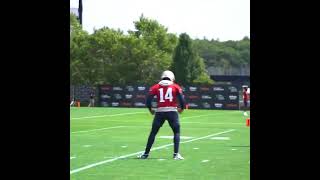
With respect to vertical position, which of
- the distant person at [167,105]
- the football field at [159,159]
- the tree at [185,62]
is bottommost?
the football field at [159,159]

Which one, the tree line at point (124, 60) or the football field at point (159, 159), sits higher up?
the tree line at point (124, 60)

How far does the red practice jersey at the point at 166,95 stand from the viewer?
1526 centimetres

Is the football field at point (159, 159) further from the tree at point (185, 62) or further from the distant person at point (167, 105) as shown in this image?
the tree at point (185, 62)

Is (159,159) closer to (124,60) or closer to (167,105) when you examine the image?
(167,105)

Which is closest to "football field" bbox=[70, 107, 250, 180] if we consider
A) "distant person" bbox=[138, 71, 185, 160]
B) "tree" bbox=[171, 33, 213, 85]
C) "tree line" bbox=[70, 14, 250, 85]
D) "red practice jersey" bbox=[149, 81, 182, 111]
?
"distant person" bbox=[138, 71, 185, 160]

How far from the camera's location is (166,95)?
15266 millimetres

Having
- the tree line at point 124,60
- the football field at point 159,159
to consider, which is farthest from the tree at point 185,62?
the football field at point 159,159

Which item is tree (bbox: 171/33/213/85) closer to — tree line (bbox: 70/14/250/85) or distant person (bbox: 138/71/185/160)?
tree line (bbox: 70/14/250/85)

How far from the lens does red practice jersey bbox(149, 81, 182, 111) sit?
15.3 metres
